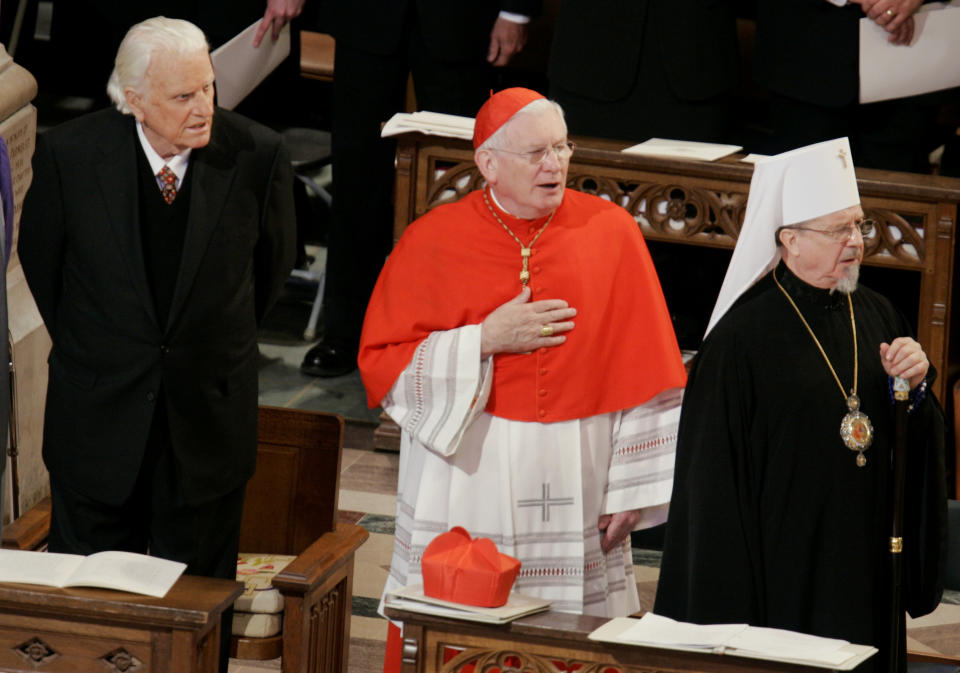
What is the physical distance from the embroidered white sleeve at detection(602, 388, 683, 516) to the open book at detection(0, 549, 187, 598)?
1.32m

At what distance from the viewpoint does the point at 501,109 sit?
4.50 meters

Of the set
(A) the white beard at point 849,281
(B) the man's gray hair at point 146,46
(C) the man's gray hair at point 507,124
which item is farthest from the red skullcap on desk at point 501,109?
(A) the white beard at point 849,281

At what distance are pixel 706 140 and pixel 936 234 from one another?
1.25m

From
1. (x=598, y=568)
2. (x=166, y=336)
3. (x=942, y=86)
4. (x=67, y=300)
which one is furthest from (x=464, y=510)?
(x=942, y=86)

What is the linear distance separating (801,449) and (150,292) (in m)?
1.72

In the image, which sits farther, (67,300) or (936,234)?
(936,234)

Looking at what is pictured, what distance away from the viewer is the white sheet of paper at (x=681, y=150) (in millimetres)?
6301

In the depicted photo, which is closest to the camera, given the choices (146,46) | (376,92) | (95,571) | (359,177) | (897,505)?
(95,571)

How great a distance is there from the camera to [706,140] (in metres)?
7.04

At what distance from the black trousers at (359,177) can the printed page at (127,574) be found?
3.81 metres

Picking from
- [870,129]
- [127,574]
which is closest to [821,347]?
[127,574]

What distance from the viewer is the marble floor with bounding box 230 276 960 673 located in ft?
18.3

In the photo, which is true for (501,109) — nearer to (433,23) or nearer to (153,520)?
(153,520)

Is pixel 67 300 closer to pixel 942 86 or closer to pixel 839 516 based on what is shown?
pixel 839 516
